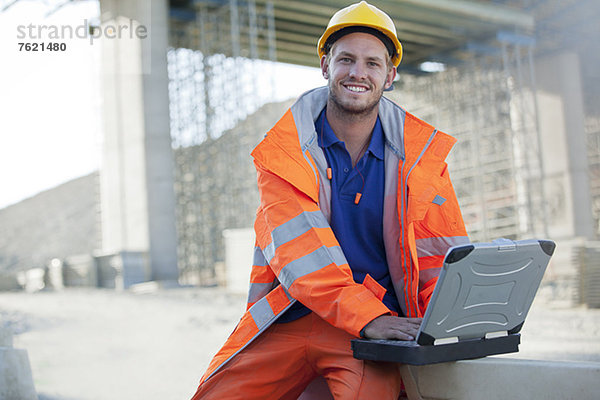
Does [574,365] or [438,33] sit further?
[438,33]

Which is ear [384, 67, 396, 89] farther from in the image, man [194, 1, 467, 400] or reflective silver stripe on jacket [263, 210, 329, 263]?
reflective silver stripe on jacket [263, 210, 329, 263]

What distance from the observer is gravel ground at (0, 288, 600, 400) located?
645 cm

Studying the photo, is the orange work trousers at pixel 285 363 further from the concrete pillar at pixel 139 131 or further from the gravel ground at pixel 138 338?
the concrete pillar at pixel 139 131

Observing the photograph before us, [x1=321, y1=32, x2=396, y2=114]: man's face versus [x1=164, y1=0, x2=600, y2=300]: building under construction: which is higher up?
[x1=164, y1=0, x2=600, y2=300]: building under construction

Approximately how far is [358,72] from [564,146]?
2663cm

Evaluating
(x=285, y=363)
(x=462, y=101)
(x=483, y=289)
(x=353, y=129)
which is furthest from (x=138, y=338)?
(x=462, y=101)

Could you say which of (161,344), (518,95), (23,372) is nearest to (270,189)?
(23,372)

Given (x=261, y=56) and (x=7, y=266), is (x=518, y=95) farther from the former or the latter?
(x=7, y=266)

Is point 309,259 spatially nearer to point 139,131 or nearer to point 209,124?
point 139,131

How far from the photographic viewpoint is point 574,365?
2.16 m

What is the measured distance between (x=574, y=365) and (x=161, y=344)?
741 centimetres

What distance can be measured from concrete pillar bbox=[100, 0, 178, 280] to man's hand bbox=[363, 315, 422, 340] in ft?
59.2

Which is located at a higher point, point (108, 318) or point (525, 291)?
point (525, 291)

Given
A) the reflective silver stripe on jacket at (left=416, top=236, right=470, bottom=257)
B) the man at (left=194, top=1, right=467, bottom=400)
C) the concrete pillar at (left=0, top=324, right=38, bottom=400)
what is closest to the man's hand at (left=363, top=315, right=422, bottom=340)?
the man at (left=194, top=1, right=467, bottom=400)
